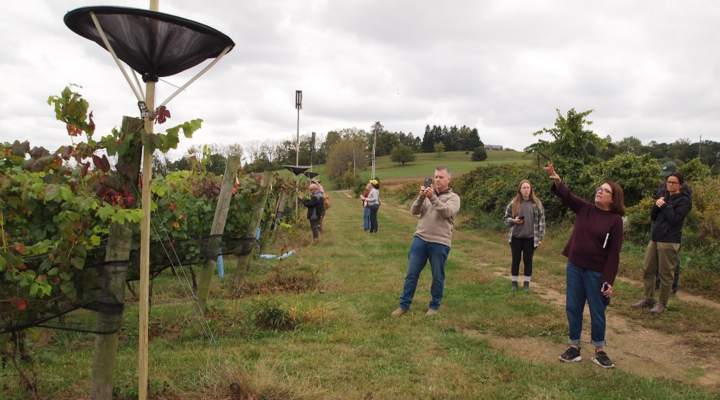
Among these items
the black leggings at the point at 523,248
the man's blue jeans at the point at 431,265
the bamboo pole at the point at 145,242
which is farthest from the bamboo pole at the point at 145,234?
the black leggings at the point at 523,248

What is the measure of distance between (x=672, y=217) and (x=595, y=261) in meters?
2.24

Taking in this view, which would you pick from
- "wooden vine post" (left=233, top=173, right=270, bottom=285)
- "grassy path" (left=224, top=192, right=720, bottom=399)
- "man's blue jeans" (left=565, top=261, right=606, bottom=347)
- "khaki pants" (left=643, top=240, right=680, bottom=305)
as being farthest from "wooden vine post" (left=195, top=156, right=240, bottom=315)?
"khaki pants" (left=643, top=240, right=680, bottom=305)

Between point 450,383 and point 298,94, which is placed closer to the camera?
point 450,383

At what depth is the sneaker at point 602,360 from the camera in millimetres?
4469

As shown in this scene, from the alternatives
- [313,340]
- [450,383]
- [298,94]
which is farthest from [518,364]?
[298,94]

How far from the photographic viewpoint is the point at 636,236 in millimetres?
10484

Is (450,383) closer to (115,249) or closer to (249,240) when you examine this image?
(115,249)

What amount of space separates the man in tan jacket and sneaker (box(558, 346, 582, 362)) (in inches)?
66.9

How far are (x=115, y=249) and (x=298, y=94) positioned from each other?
2370 cm

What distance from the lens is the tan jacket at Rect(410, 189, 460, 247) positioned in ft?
18.9

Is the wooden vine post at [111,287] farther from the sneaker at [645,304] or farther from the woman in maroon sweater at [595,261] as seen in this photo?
A: the sneaker at [645,304]

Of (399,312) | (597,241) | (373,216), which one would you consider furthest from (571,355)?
(373,216)

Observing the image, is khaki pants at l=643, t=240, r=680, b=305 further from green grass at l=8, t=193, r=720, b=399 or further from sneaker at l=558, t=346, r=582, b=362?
sneaker at l=558, t=346, r=582, b=362

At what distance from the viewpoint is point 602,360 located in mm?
4504
